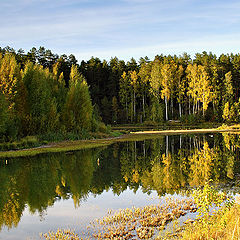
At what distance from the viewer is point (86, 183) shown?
16.2 metres

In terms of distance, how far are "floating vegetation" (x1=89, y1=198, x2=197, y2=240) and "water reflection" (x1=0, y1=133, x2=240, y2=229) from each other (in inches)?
94.6

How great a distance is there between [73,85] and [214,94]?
41.0m

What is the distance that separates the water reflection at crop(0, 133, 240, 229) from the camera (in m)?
13.4

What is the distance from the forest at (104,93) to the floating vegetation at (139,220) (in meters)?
21.2

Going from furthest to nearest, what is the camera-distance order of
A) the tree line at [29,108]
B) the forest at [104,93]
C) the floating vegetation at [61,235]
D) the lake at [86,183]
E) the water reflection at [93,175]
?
the forest at [104,93]
the tree line at [29,108]
the water reflection at [93,175]
the lake at [86,183]
the floating vegetation at [61,235]

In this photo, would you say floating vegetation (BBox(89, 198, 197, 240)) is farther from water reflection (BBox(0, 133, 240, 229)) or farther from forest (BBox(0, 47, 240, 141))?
forest (BBox(0, 47, 240, 141))

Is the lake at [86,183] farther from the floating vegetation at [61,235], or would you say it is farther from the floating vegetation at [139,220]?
the floating vegetation at [139,220]

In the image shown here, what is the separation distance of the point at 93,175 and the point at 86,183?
2.09m

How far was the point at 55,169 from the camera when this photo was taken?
20.0 metres

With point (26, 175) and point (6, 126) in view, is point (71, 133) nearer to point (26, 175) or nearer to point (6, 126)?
point (6, 126)

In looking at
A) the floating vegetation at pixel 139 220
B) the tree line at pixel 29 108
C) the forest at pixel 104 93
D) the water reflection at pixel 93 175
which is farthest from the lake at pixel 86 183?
the forest at pixel 104 93

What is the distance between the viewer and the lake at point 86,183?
10816mm

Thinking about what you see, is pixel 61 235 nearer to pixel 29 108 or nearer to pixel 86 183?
pixel 86 183

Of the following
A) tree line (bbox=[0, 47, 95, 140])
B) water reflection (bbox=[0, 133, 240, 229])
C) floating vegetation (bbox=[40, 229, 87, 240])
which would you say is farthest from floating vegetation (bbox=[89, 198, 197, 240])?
tree line (bbox=[0, 47, 95, 140])
